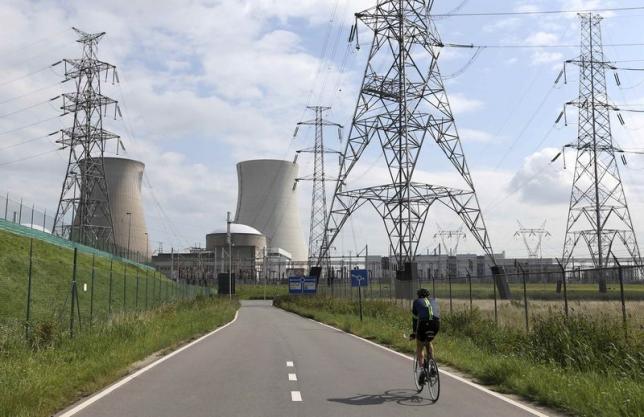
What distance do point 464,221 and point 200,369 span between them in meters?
28.0

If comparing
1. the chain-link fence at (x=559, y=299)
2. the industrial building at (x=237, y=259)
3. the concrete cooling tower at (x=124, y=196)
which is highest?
the concrete cooling tower at (x=124, y=196)

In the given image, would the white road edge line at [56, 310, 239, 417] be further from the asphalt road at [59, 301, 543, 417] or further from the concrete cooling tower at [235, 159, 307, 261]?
the concrete cooling tower at [235, 159, 307, 261]

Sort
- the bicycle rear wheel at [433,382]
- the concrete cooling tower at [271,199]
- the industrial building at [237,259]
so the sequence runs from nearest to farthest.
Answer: the bicycle rear wheel at [433,382] < the concrete cooling tower at [271,199] < the industrial building at [237,259]

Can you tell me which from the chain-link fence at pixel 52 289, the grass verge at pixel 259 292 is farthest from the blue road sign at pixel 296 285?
the grass verge at pixel 259 292

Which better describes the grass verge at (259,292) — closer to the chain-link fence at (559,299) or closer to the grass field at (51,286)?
the chain-link fence at (559,299)

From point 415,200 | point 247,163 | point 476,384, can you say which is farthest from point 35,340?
point 247,163

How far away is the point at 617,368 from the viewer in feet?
35.0

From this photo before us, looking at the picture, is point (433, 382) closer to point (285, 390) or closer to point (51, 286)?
point (285, 390)

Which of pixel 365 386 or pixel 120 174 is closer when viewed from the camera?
pixel 365 386

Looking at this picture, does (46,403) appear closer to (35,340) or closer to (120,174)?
(35,340)

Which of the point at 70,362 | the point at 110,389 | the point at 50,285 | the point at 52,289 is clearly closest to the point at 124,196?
the point at 50,285

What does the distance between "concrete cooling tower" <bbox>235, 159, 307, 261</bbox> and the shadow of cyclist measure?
3171 inches

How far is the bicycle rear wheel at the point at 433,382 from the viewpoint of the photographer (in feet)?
29.9

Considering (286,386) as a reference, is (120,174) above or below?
above
